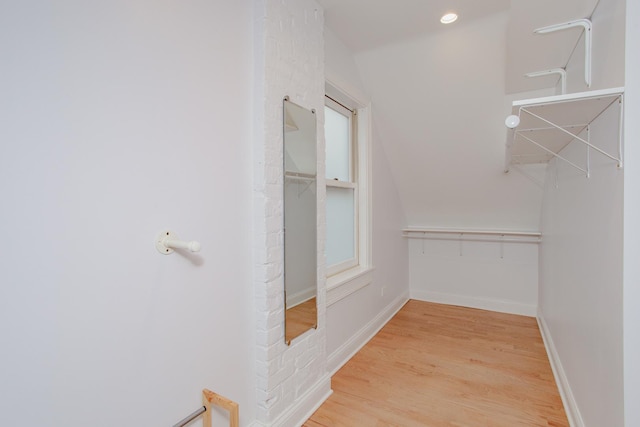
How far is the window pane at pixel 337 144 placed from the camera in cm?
252

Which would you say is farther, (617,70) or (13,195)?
(617,70)

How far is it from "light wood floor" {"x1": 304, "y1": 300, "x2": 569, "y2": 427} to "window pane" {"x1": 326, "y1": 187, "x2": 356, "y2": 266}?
2.74 ft

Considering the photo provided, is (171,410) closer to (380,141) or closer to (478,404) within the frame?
(478,404)

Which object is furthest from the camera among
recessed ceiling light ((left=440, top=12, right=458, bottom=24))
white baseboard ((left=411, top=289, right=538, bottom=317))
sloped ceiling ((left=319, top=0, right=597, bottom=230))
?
white baseboard ((left=411, top=289, right=538, bottom=317))

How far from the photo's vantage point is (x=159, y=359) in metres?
1.13

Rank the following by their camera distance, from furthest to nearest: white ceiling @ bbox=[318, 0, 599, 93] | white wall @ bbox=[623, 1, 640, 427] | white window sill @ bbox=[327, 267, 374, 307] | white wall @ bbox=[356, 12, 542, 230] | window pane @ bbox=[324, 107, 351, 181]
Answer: window pane @ bbox=[324, 107, 351, 181] → white wall @ bbox=[356, 12, 542, 230] → white window sill @ bbox=[327, 267, 374, 307] → white ceiling @ bbox=[318, 0, 599, 93] → white wall @ bbox=[623, 1, 640, 427]

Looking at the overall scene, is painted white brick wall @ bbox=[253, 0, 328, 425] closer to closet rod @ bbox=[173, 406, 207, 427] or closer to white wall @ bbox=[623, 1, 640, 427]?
closet rod @ bbox=[173, 406, 207, 427]

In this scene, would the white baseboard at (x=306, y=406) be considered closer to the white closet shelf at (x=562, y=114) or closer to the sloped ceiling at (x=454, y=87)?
the white closet shelf at (x=562, y=114)

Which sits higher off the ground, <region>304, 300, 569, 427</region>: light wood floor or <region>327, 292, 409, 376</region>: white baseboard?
<region>327, 292, 409, 376</region>: white baseboard

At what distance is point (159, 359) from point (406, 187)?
311cm

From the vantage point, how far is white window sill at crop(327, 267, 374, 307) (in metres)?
2.23

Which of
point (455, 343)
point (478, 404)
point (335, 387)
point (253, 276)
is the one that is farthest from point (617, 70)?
point (455, 343)

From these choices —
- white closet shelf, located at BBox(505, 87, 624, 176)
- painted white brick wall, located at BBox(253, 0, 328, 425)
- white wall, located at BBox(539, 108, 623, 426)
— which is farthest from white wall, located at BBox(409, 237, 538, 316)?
painted white brick wall, located at BBox(253, 0, 328, 425)

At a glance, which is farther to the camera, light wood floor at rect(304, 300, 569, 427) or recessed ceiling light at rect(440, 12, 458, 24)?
recessed ceiling light at rect(440, 12, 458, 24)
